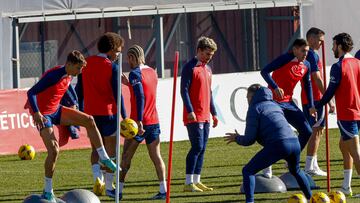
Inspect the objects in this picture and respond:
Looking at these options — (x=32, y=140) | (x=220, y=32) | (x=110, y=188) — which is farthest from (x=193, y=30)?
(x=110, y=188)

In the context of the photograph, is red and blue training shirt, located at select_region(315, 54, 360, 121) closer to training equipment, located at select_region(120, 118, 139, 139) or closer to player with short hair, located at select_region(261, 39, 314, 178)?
player with short hair, located at select_region(261, 39, 314, 178)

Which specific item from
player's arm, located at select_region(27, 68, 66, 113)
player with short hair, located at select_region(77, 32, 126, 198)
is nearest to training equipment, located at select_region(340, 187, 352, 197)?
player with short hair, located at select_region(77, 32, 126, 198)

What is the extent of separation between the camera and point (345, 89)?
16.5 metres

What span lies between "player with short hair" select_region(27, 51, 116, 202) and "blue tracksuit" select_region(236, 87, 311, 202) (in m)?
2.00

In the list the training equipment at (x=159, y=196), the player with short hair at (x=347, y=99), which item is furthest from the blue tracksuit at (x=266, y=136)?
the training equipment at (x=159, y=196)

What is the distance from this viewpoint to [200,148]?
17.4 m

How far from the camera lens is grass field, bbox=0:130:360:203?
17.0m

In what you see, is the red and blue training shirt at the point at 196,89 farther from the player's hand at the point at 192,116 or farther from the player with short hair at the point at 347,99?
the player with short hair at the point at 347,99

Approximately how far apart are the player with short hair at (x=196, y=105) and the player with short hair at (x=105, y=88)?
3.34 feet

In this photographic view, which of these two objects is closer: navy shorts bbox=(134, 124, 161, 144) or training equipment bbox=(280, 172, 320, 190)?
navy shorts bbox=(134, 124, 161, 144)

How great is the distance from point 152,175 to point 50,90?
413cm

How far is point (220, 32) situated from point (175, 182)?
2362cm

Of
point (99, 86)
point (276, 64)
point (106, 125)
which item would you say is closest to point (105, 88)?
point (99, 86)

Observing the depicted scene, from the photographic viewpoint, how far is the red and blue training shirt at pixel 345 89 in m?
16.4
